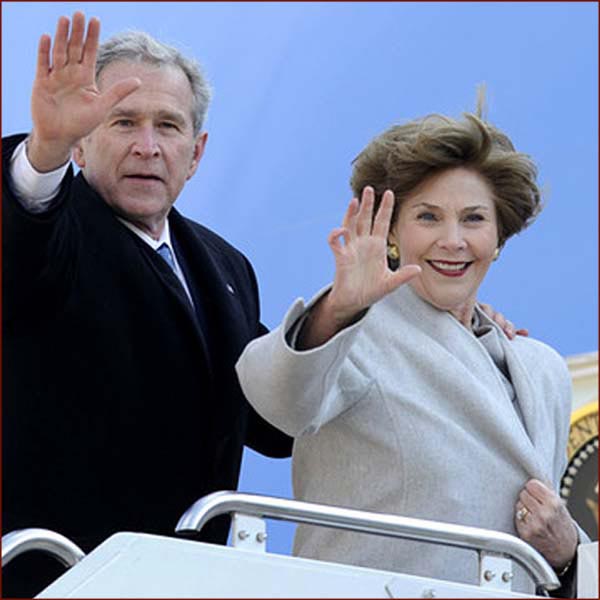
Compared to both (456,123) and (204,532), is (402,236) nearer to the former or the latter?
(456,123)

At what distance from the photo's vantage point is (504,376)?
2.25 meters

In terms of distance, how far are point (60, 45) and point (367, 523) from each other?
77cm

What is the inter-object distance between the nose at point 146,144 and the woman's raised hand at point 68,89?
0.41 meters

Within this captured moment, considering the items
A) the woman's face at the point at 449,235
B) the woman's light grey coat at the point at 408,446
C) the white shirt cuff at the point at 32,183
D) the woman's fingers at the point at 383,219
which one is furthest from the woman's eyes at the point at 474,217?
the white shirt cuff at the point at 32,183

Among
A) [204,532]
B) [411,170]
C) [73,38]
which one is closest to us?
[73,38]

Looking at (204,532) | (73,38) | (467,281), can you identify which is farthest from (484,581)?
(73,38)

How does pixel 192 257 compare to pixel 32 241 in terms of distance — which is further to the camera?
pixel 192 257

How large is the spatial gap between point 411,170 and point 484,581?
65cm

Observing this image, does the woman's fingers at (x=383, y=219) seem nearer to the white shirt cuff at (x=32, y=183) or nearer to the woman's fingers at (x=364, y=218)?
the woman's fingers at (x=364, y=218)

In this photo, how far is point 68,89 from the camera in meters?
2.05

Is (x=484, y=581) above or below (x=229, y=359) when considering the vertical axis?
below

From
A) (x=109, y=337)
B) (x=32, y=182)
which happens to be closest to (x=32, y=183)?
(x=32, y=182)

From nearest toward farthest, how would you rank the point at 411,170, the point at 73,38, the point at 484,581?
the point at 484,581, the point at 73,38, the point at 411,170

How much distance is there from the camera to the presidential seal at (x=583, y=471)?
4.03 meters
